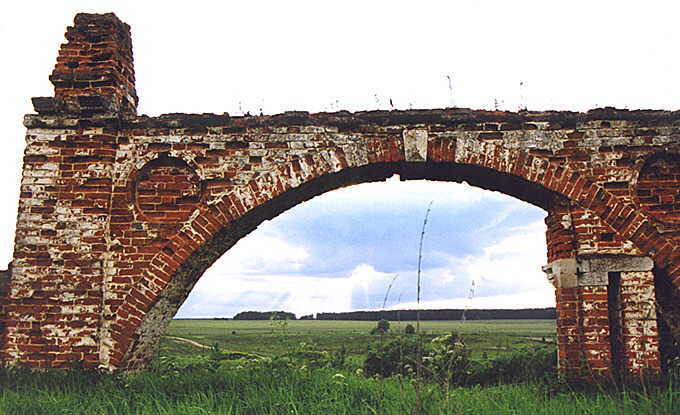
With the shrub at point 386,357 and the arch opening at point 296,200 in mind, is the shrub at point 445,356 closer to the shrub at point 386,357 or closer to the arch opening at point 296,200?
the shrub at point 386,357

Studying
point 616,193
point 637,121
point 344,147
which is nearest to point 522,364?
point 616,193

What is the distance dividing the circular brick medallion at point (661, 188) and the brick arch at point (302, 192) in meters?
0.25

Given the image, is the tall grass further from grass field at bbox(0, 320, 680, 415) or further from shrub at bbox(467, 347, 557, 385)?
shrub at bbox(467, 347, 557, 385)

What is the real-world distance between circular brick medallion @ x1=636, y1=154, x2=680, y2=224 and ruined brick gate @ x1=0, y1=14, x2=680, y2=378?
0.02 m

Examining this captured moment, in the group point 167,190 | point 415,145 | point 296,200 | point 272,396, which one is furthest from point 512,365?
point 167,190

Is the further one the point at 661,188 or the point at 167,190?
the point at 167,190

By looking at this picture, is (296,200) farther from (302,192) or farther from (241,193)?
(241,193)

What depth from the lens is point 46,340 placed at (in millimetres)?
5941

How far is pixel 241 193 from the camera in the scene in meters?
6.18

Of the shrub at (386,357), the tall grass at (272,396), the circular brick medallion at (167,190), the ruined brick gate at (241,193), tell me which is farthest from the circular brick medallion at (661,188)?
the shrub at (386,357)

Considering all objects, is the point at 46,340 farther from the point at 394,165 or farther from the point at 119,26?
the point at 394,165

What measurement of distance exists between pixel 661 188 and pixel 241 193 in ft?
15.4

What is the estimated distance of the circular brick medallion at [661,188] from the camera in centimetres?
595

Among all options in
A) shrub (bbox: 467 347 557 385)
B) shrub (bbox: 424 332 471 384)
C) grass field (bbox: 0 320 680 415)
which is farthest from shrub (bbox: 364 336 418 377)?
grass field (bbox: 0 320 680 415)
